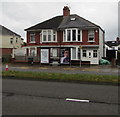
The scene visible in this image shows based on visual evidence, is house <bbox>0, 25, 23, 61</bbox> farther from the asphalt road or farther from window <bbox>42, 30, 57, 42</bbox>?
the asphalt road

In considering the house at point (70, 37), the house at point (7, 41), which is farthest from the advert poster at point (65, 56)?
the house at point (7, 41)

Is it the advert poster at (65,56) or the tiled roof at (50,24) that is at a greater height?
the tiled roof at (50,24)

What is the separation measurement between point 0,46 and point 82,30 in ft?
83.9

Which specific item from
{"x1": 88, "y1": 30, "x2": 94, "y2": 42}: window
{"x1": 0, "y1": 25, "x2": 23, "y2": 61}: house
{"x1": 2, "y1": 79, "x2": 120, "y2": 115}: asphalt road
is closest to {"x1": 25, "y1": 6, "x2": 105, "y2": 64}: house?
{"x1": 88, "y1": 30, "x2": 94, "y2": 42}: window

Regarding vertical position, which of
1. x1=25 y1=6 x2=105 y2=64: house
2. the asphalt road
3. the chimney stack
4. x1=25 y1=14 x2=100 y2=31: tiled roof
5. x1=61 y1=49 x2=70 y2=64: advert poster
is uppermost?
the chimney stack

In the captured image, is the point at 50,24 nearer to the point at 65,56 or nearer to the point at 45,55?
the point at 45,55

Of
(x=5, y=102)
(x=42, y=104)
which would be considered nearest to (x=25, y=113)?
(x=42, y=104)

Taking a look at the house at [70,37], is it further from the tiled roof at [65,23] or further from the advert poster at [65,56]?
the advert poster at [65,56]

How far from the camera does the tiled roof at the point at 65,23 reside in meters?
31.1

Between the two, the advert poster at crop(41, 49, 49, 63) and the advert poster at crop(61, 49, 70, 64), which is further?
the advert poster at crop(41, 49, 49, 63)

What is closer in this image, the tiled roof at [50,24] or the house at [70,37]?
the house at [70,37]

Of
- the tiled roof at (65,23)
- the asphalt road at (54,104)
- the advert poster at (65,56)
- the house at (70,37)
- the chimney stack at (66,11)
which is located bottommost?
the asphalt road at (54,104)

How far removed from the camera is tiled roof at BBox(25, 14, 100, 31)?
31103mm

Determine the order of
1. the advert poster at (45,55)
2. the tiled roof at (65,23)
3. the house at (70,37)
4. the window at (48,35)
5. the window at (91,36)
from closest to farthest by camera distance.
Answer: the advert poster at (45,55)
the house at (70,37)
the tiled roof at (65,23)
the window at (91,36)
the window at (48,35)
